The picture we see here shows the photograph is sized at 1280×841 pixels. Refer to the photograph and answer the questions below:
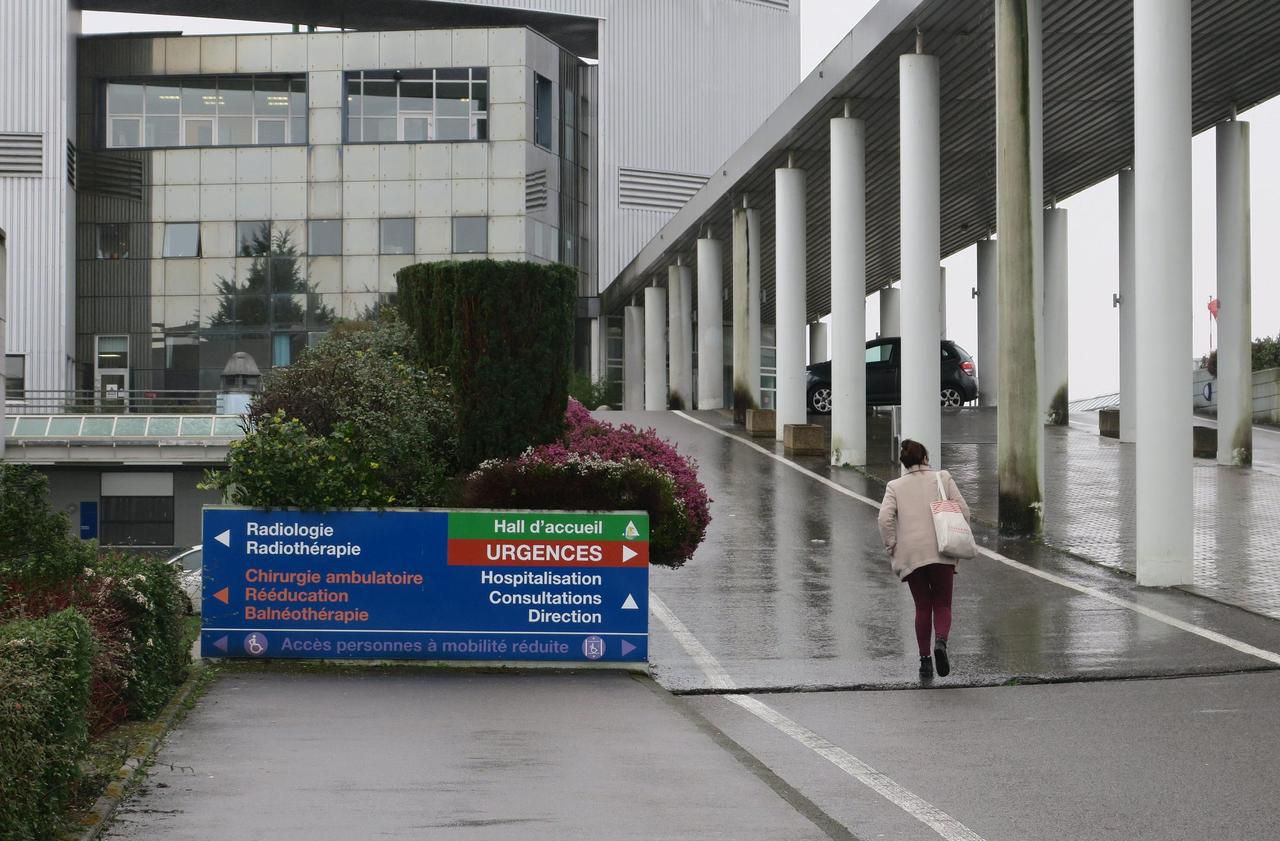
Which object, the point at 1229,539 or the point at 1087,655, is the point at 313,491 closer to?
the point at 1087,655

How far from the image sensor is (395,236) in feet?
198

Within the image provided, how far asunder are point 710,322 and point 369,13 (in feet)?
93.2

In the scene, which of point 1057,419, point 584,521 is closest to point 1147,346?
point 584,521

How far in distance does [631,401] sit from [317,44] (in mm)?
17585

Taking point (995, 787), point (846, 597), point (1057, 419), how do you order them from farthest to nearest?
point (1057, 419), point (846, 597), point (995, 787)

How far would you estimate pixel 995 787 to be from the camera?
7.30m

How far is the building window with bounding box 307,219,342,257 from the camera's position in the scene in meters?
60.1

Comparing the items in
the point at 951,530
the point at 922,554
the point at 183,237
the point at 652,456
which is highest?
the point at 183,237

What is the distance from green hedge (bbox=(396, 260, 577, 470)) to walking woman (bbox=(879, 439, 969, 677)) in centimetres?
495

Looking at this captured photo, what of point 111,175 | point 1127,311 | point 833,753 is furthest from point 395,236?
point 833,753

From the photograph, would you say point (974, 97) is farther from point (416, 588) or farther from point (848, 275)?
point (416, 588)

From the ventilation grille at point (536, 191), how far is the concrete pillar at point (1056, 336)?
2496 centimetres

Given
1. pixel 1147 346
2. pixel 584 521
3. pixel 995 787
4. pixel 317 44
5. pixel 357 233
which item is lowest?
pixel 995 787

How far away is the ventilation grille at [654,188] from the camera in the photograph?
215ft
